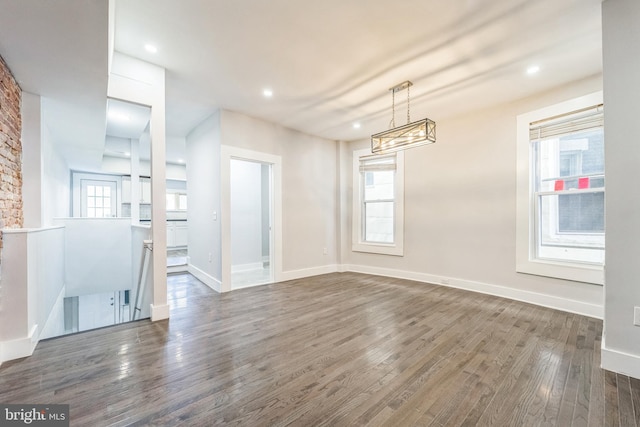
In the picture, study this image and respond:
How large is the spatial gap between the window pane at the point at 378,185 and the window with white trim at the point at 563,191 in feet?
7.01

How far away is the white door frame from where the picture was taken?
4148 mm

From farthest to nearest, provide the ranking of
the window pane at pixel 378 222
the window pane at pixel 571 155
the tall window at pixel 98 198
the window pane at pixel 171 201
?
the window pane at pixel 171 201 → the tall window at pixel 98 198 → the window pane at pixel 378 222 → the window pane at pixel 571 155

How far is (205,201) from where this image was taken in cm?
469

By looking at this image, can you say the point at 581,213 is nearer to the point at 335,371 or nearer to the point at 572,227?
the point at 572,227

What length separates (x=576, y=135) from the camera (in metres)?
3.34

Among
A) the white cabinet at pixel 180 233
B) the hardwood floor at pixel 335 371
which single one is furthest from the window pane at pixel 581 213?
the white cabinet at pixel 180 233

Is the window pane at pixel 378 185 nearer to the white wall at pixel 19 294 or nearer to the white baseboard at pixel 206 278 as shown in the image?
the white baseboard at pixel 206 278

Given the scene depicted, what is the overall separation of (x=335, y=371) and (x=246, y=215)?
180 inches

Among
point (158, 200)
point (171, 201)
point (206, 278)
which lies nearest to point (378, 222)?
point (206, 278)

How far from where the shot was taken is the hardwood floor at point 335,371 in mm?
1570

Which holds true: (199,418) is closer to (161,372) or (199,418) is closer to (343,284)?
(161,372)

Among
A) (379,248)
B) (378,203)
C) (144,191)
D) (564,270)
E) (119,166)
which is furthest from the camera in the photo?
(144,191)

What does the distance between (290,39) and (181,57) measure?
1.18 metres

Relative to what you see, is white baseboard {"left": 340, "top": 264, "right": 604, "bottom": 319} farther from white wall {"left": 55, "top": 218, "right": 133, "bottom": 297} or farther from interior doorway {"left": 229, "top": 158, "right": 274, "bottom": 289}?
white wall {"left": 55, "top": 218, "right": 133, "bottom": 297}
